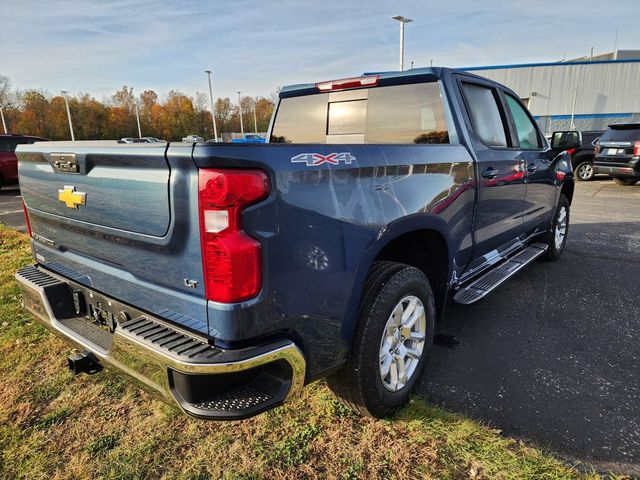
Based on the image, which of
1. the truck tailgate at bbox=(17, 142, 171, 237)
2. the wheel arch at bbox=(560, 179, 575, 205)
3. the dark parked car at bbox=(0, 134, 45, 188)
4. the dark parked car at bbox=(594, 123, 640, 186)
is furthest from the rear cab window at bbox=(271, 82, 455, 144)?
the dark parked car at bbox=(0, 134, 45, 188)

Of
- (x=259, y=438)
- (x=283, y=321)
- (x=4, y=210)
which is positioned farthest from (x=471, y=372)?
(x=4, y=210)

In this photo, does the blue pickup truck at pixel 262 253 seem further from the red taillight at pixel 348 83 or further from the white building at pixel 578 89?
the white building at pixel 578 89

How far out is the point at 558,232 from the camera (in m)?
5.43

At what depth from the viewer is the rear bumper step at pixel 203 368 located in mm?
1633

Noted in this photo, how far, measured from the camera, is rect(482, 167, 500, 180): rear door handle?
10.5 feet

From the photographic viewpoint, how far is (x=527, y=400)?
8.55 ft

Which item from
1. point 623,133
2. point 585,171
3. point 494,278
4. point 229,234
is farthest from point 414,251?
point 585,171

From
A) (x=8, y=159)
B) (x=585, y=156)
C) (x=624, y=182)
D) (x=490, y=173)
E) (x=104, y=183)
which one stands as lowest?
(x=624, y=182)

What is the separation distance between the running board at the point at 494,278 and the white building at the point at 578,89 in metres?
31.4

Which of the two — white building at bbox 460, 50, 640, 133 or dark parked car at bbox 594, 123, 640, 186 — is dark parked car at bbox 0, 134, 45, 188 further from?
white building at bbox 460, 50, 640, 133

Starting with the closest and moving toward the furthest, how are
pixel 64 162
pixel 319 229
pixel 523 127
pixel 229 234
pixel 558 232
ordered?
pixel 229 234 < pixel 319 229 < pixel 64 162 < pixel 523 127 < pixel 558 232

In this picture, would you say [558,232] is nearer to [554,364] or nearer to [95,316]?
[554,364]

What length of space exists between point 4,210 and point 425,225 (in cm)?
1068

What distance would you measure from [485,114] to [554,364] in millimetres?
1965
